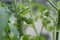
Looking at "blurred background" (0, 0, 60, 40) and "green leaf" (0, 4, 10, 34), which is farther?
"blurred background" (0, 0, 60, 40)

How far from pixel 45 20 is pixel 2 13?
0.90 ft

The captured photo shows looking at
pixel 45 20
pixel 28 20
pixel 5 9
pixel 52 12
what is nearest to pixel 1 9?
pixel 5 9

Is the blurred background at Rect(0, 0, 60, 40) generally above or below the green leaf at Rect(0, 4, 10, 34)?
below

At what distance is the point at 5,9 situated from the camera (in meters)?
0.40

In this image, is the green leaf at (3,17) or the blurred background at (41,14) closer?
the green leaf at (3,17)

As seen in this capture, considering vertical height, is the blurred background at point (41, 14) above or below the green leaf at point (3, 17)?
below

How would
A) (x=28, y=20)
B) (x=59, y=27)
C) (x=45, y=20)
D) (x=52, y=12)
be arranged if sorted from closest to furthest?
(x=59, y=27) < (x=28, y=20) < (x=45, y=20) < (x=52, y=12)

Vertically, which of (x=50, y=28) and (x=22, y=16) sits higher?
(x=22, y=16)

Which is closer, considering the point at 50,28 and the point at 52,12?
the point at 50,28

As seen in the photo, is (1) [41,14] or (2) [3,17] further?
(1) [41,14]

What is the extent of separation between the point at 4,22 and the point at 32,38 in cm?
20

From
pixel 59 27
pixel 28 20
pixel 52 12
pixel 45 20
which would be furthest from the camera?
pixel 52 12

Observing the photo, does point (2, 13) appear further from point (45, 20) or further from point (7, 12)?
point (45, 20)

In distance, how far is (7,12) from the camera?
402 mm
